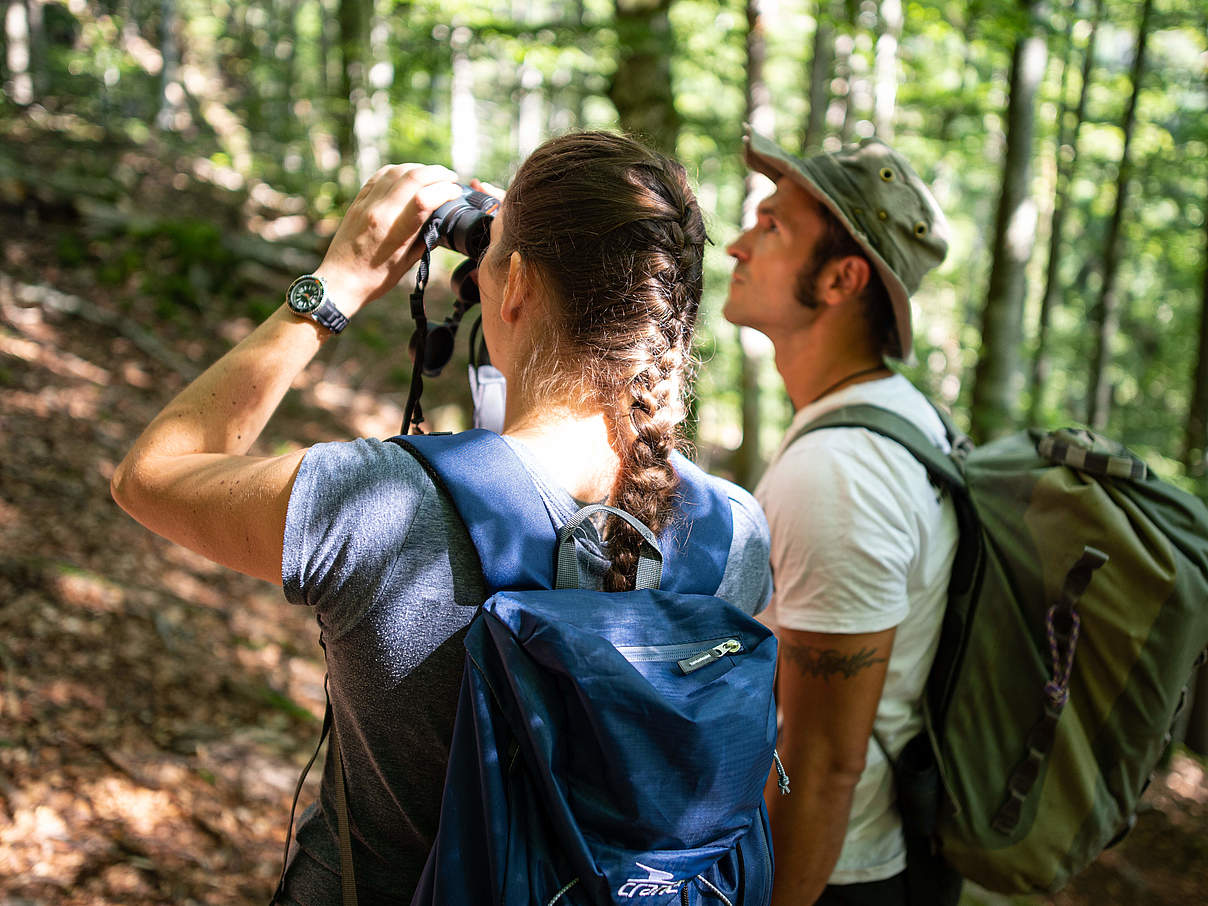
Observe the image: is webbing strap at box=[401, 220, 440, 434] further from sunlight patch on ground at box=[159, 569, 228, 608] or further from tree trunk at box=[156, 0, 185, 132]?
tree trunk at box=[156, 0, 185, 132]

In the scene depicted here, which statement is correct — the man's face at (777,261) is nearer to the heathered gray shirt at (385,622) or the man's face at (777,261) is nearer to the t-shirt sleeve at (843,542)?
the t-shirt sleeve at (843,542)

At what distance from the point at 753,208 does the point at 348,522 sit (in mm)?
5285

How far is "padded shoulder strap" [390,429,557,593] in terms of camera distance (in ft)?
3.84

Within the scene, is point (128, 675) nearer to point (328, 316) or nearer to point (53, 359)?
point (328, 316)

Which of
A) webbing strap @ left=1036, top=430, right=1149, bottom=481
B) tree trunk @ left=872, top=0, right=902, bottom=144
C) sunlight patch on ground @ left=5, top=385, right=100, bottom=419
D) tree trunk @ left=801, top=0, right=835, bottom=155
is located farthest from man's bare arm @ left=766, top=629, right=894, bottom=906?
tree trunk @ left=801, top=0, right=835, bottom=155

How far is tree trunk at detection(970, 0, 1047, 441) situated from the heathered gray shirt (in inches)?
260

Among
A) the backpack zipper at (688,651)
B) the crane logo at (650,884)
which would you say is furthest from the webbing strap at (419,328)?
the crane logo at (650,884)

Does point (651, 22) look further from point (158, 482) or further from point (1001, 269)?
point (158, 482)

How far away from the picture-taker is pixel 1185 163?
1070 centimetres

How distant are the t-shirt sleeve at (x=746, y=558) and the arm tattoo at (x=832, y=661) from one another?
0.33m

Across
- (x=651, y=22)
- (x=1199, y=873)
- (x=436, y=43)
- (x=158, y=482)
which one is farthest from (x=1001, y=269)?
(x=158, y=482)

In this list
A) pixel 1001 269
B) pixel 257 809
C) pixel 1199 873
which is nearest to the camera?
pixel 257 809

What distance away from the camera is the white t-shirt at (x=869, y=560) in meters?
1.80

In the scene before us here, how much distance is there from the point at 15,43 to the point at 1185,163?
1758 centimetres
